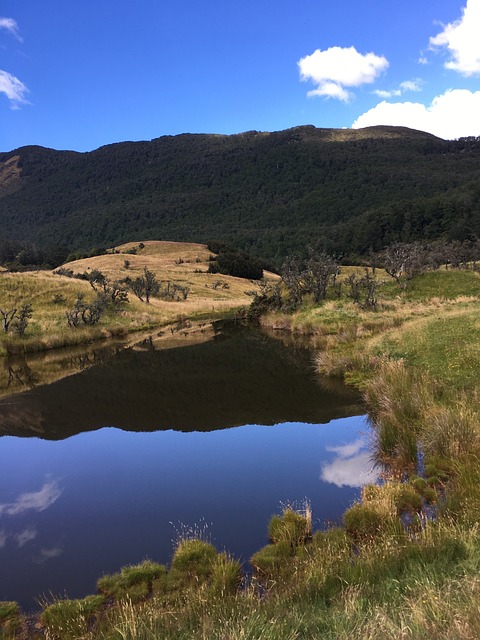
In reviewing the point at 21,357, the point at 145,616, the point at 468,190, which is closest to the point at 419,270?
the point at 21,357

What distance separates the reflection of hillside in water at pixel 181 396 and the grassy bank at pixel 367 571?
586 centimetres

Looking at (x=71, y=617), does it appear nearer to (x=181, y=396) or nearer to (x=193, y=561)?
(x=193, y=561)

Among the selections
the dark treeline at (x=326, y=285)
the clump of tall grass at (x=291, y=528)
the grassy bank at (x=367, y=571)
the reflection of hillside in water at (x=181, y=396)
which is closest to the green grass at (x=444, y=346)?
the grassy bank at (x=367, y=571)

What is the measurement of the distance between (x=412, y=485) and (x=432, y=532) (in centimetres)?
390

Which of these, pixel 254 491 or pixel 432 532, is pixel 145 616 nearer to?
pixel 432 532

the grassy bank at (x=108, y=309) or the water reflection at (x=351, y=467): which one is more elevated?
the grassy bank at (x=108, y=309)

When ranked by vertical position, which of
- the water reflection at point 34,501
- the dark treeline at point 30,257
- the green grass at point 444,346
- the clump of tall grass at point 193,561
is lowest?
the water reflection at point 34,501

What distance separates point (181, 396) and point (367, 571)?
65.8ft

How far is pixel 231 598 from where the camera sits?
7832 millimetres

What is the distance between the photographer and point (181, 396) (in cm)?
2708

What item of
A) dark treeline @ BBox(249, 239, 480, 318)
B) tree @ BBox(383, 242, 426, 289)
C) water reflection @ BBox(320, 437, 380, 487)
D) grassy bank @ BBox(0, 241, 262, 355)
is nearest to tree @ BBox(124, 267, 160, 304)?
grassy bank @ BBox(0, 241, 262, 355)

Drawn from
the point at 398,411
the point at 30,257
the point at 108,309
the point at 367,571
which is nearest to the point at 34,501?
the point at 367,571

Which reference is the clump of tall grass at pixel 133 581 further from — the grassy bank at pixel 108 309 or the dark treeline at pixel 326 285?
the dark treeline at pixel 326 285

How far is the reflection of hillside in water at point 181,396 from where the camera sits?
22.5 meters
